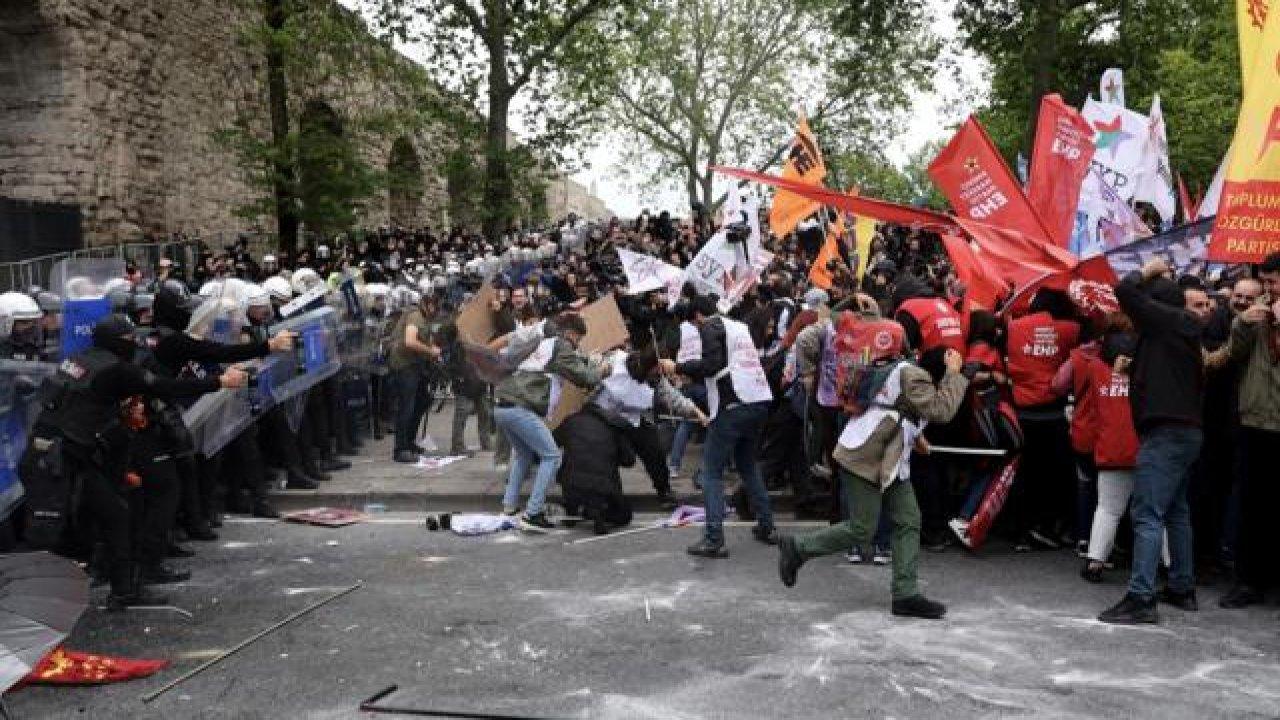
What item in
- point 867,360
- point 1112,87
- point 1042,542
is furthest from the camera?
point 1112,87

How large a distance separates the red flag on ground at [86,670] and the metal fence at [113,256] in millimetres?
9185

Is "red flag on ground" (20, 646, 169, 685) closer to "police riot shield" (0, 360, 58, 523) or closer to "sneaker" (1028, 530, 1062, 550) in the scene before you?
"police riot shield" (0, 360, 58, 523)

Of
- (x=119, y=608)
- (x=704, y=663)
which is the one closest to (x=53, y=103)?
(x=119, y=608)

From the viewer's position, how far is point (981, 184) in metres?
8.35

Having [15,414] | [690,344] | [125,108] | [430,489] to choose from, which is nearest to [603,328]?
[430,489]

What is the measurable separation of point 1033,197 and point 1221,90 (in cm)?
2870

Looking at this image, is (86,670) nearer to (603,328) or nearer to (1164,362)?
(603,328)

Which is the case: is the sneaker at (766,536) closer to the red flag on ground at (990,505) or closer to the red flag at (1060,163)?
the red flag on ground at (990,505)

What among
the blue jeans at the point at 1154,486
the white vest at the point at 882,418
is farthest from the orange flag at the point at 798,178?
the blue jeans at the point at 1154,486

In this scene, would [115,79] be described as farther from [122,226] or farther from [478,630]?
[478,630]

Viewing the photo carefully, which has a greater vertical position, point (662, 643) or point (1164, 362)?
point (1164, 362)

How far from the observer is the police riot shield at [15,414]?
6.77 m

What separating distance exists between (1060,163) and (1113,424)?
285cm

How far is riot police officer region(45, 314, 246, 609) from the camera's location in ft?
21.7
